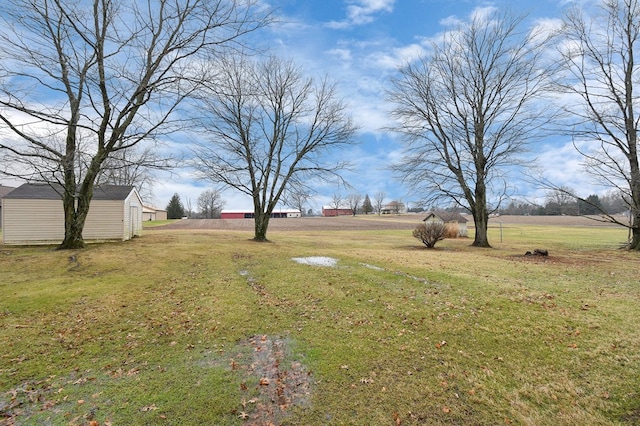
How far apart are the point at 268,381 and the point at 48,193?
20.5 metres

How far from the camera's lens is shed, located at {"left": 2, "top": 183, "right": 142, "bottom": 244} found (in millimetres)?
16234

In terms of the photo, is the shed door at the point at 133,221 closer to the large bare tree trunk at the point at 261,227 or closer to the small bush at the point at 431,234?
the large bare tree trunk at the point at 261,227

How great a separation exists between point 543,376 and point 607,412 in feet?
2.17

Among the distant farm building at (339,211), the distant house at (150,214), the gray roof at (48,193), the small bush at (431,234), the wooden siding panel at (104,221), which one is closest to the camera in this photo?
the gray roof at (48,193)

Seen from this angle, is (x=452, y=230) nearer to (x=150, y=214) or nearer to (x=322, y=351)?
(x=322, y=351)

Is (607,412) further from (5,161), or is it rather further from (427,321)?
(5,161)

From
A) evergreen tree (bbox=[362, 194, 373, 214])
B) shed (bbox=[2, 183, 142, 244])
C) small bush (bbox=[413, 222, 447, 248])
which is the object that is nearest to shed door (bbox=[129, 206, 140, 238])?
shed (bbox=[2, 183, 142, 244])

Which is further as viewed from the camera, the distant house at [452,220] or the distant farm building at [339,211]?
the distant farm building at [339,211]

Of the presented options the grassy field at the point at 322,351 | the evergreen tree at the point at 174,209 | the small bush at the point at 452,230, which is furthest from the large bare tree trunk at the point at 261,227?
the evergreen tree at the point at 174,209

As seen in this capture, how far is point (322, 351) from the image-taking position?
14.5 feet

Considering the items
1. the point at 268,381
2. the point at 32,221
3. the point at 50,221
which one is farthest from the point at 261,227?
the point at 268,381

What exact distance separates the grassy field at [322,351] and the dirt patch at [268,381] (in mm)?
21

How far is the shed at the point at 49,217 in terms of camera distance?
16.2 meters

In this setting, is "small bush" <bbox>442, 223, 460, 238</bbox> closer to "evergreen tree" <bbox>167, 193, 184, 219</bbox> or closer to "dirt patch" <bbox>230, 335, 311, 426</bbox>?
"dirt patch" <bbox>230, 335, 311, 426</bbox>
